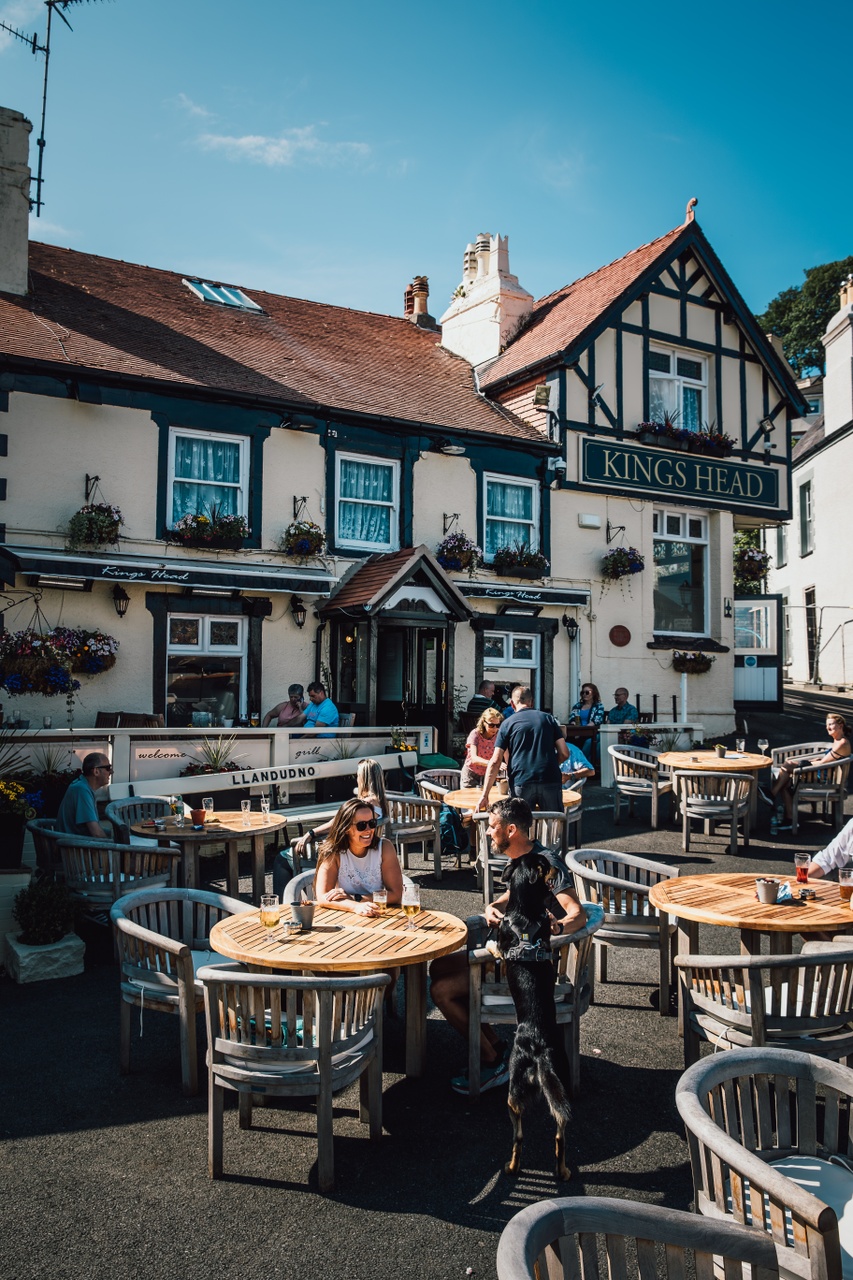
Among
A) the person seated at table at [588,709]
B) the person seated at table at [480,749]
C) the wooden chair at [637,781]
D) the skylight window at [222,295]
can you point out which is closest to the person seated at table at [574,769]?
the wooden chair at [637,781]

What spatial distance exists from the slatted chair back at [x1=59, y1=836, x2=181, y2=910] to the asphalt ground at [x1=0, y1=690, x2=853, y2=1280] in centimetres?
128

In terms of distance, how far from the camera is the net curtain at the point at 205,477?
13.9 m

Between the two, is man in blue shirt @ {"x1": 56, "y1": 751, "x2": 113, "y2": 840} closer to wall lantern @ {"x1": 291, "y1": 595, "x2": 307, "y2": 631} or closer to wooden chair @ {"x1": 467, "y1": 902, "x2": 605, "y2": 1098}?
wooden chair @ {"x1": 467, "y1": 902, "x2": 605, "y2": 1098}

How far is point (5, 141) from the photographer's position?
46.1 feet

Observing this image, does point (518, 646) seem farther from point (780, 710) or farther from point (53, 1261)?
point (53, 1261)

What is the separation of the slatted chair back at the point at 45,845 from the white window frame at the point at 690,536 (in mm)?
13146

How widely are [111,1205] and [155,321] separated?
14491 mm

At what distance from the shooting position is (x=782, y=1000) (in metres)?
4.51

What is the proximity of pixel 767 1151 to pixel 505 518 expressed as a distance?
14.1 metres

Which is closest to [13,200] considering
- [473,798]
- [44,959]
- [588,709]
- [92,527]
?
[92,527]

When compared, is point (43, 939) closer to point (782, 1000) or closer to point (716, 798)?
point (782, 1000)

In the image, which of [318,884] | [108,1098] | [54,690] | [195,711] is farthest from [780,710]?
[108,1098]

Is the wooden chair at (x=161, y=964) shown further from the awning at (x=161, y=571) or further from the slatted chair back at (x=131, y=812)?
the awning at (x=161, y=571)

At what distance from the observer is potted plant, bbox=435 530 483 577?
15.8 metres
